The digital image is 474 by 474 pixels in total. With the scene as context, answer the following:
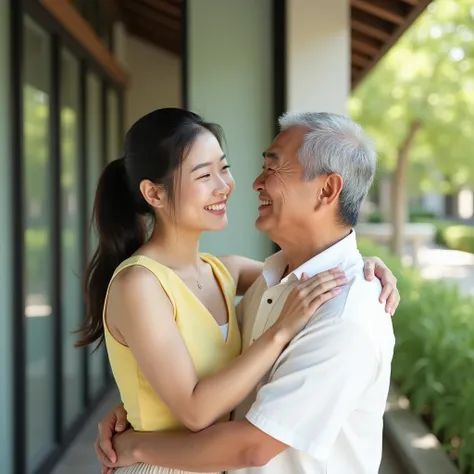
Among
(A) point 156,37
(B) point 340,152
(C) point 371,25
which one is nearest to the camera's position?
(B) point 340,152

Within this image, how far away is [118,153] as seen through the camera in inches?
275

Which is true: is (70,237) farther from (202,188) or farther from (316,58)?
(202,188)

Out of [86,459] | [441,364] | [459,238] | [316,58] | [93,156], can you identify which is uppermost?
[316,58]

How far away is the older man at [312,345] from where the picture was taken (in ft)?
4.32

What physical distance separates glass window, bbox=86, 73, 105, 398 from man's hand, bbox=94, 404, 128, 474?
3764 millimetres

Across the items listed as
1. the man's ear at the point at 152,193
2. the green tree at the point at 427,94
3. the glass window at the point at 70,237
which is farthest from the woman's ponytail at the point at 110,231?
the green tree at the point at 427,94

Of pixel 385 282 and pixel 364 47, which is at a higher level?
pixel 364 47

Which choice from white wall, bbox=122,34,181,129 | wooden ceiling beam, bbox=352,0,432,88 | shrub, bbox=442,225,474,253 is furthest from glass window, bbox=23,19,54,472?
shrub, bbox=442,225,474,253

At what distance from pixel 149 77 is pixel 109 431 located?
649cm

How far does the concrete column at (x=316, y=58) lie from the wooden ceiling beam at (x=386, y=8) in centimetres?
91

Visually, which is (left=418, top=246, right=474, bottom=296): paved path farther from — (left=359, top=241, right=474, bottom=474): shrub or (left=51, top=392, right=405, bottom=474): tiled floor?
(left=51, top=392, right=405, bottom=474): tiled floor

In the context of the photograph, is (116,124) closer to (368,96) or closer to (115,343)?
(115,343)

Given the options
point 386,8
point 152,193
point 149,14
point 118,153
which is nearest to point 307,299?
point 152,193

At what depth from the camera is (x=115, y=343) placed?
1.55m
